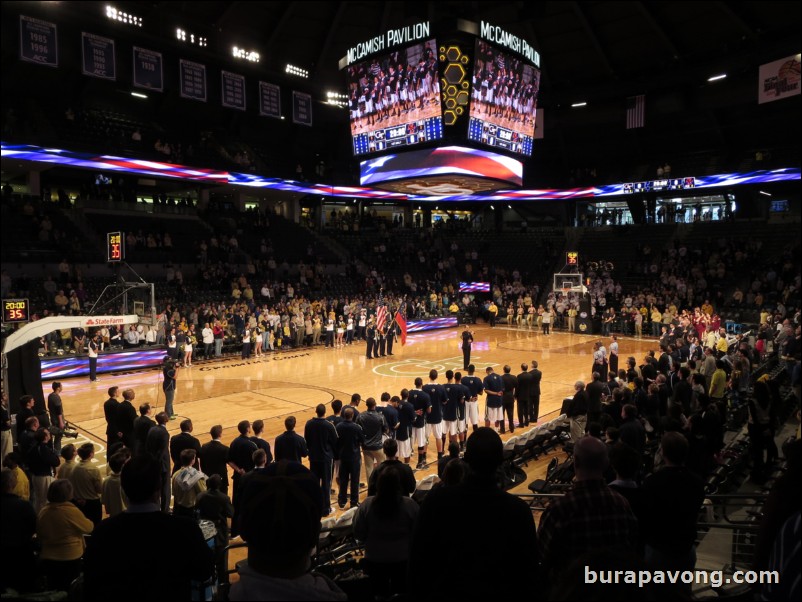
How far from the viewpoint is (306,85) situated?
1293 inches

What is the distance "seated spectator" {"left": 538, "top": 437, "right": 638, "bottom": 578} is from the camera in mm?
3219

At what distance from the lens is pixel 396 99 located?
19.6 meters

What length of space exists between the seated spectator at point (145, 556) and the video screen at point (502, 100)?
17.3 meters

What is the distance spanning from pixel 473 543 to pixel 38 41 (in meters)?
26.5

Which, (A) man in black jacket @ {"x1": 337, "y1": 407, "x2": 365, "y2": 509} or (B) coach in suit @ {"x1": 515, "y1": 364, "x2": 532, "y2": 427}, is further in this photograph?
(B) coach in suit @ {"x1": 515, "y1": 364, "x2": 532, "y2": 427}

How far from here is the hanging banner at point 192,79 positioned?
27.6m

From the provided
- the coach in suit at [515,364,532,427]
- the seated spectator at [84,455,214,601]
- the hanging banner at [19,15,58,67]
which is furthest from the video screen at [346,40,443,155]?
the seated spectator at [84,455,214,601]

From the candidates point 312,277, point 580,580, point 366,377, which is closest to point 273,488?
point 580,580

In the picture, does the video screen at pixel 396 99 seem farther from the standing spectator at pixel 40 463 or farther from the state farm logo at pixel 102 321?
the standing spectator at pixel 40 463

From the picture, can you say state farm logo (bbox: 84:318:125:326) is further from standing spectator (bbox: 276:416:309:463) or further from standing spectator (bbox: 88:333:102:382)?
standing spectator (bbox: 88:333:102:382)

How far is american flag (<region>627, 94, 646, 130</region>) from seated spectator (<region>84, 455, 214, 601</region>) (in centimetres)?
3457

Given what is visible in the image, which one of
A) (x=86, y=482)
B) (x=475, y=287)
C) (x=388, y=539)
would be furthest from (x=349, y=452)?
(x=475, y=287)

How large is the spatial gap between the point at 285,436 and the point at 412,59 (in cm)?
1424

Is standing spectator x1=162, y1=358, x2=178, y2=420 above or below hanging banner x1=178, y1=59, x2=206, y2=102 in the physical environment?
below
